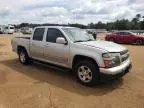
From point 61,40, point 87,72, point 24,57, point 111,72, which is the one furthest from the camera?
point 24,57

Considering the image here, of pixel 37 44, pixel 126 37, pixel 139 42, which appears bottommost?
pixel 139 42

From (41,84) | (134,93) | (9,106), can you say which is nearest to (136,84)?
(134,93)

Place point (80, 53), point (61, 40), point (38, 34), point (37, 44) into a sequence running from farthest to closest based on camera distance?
point (38, 34) < point (37, 44) < point (61, 40) < point (80, 53)

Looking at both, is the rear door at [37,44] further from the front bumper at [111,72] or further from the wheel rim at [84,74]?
the front bumper at [111,72]

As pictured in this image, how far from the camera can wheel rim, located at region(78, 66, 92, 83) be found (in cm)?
672

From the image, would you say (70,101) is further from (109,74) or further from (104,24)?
(104,24)

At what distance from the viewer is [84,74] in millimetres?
6832

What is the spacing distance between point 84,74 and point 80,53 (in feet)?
2.14

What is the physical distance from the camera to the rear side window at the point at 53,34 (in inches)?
311

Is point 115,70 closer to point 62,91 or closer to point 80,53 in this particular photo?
point 80,53

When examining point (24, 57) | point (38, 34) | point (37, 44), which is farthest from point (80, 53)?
point (24, 57)

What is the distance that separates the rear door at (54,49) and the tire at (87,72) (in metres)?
0.67

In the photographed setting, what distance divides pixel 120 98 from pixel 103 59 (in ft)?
3.89

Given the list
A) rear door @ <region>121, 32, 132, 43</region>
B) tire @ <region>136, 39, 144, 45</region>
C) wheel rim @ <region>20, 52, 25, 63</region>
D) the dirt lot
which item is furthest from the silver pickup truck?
rear door @ <region>121, 32, 132, 43</region>
